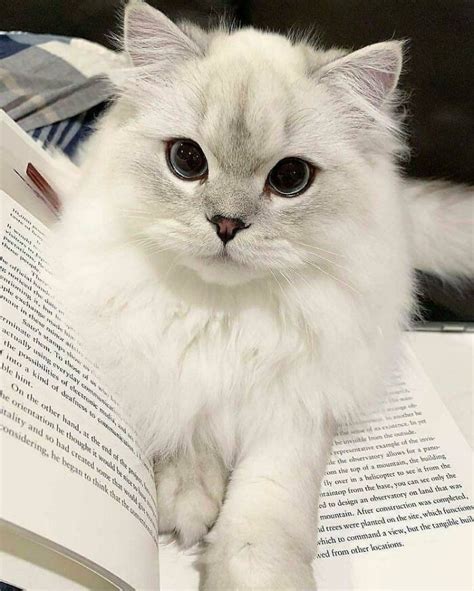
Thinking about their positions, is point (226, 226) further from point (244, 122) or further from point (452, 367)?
point (452, 367)

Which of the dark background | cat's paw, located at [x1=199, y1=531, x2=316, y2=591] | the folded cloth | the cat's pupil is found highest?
the folded cloth

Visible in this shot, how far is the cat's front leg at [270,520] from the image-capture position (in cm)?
82

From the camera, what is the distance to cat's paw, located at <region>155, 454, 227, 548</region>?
35.9 inches

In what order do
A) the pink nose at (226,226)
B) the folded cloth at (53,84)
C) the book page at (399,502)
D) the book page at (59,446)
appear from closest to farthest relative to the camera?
the book page at (59,446) < the pink nose at (226,226) < the book page at (399,502) < the folded cloth at (53,84)

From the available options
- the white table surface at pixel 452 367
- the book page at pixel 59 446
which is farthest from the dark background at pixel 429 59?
the book page at pixel 59 446

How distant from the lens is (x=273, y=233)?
82cm

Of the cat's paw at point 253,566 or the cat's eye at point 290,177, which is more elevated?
the cat's eye at point 290,177

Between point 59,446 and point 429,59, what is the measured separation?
113 centimetres

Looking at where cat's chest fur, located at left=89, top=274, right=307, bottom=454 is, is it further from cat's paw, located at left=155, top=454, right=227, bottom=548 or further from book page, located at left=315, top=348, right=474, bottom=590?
book page, located at left=315, top=348, right=474, bottom=590

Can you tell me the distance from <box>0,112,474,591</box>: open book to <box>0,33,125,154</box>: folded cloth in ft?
→ 1.39

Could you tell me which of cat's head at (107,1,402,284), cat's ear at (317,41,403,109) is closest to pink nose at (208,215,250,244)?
cat's head at (107,1,402,284)

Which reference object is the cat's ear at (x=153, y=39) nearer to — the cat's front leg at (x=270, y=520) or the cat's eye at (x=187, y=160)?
the cat's eye at (x=187, y=160)

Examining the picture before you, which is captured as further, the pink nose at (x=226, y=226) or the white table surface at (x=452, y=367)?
the white table surface at (x=452, y=367)

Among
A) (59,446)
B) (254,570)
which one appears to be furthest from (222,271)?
(254,570)
